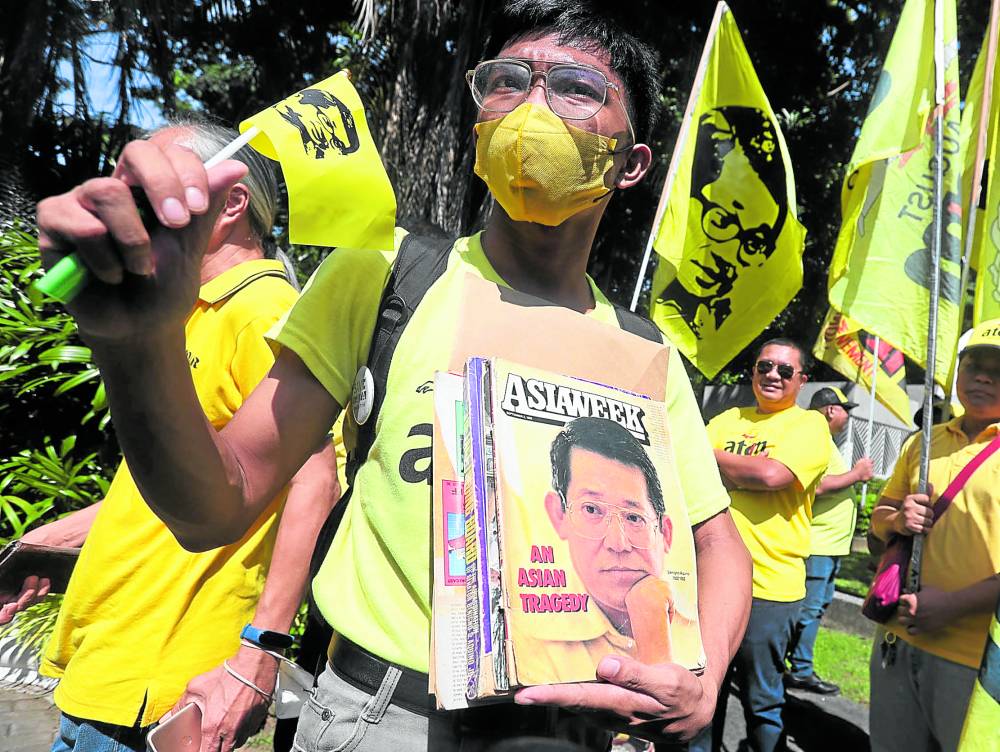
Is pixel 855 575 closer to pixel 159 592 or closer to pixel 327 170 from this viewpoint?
pixel 159 592

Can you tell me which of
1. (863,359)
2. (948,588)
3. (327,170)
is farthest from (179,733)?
(863,359)

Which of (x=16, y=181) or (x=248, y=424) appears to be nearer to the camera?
(x=248, y=424)

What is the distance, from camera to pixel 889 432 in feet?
61.7

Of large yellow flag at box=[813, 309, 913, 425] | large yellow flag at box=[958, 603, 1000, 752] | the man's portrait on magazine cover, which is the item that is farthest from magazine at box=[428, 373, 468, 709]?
large yellow flag at box=[813, 309, 913, 425]

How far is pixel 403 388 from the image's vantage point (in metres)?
1.36

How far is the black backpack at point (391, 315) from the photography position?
4.55 ft

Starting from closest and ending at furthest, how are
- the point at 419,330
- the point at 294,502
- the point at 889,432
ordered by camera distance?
the point at 419,330 → the point at 294,502 → the point at 889,432

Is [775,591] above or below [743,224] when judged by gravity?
below

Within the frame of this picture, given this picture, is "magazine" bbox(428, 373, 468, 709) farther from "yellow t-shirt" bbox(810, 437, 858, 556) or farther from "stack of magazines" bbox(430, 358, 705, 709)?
"yellow t-shirt" bbox(810, 437, 858, 556)

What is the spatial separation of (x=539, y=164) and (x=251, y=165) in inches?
40.4

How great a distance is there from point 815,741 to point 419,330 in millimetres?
4750

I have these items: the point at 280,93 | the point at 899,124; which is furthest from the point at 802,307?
the point at 899,124

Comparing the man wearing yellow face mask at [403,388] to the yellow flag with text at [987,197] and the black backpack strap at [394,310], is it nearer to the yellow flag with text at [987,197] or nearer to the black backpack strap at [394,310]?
the black backpack strap at [394,310]

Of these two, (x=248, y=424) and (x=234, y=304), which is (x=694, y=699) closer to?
(x=248, y=424)
